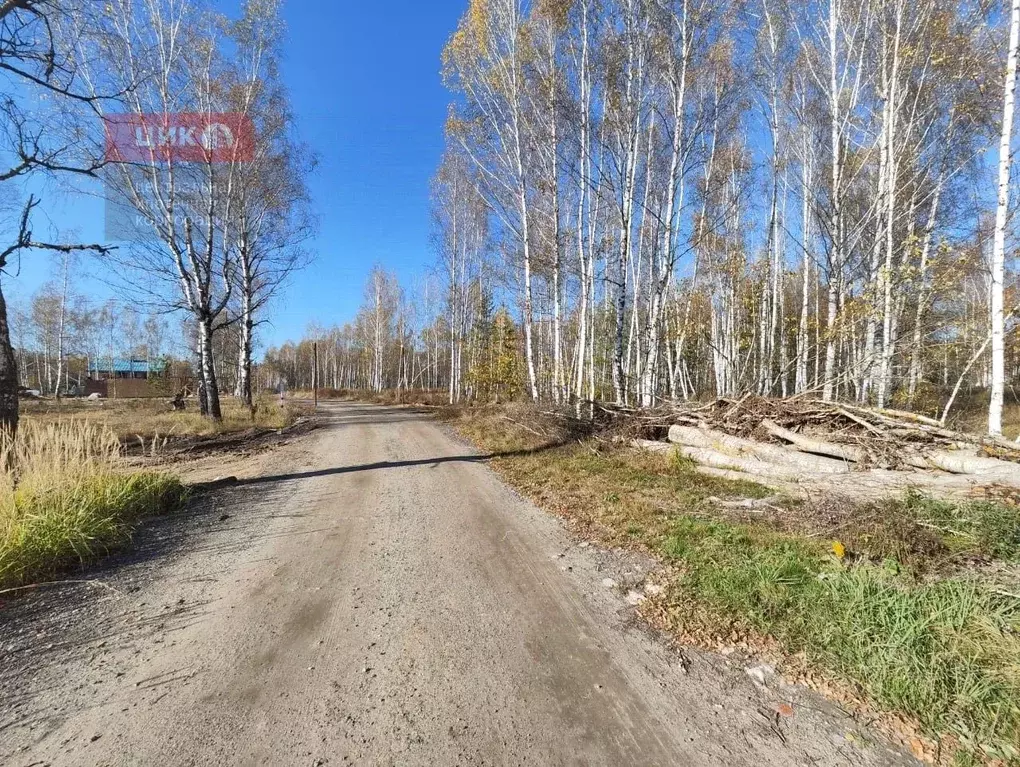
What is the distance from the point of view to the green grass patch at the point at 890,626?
7.04ft

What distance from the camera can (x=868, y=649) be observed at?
256cm

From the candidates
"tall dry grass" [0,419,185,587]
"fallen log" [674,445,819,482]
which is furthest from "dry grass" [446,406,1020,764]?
"tall dry grass" [0,419,185,587]

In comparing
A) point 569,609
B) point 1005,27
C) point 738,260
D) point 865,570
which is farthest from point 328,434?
point 1005,27

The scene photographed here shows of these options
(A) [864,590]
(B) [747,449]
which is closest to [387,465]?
(B) [747,449]

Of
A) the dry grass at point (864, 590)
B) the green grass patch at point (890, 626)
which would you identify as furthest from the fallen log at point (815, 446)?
the green grass patch at point (890, 626)

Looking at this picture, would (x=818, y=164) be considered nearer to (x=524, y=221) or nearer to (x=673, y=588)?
(x=524, y=221)

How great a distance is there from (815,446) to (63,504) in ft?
31.1

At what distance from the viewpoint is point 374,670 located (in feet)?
8.66

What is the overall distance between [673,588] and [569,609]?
2.99 ft

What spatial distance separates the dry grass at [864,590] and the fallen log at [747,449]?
951 mm

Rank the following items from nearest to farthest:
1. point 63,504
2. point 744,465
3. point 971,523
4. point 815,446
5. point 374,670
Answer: point 374,670 → point 971,523 → point 63,504 → point 815,446 → point 744,465

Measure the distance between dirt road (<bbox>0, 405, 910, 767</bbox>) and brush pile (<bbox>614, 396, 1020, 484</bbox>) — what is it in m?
3.95

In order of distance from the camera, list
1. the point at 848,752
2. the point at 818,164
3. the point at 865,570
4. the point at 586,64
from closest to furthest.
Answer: the point at 848,752, the point at 865,570, the point at 586,64, the point at 818,164

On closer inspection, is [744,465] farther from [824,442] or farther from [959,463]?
[959,463]
